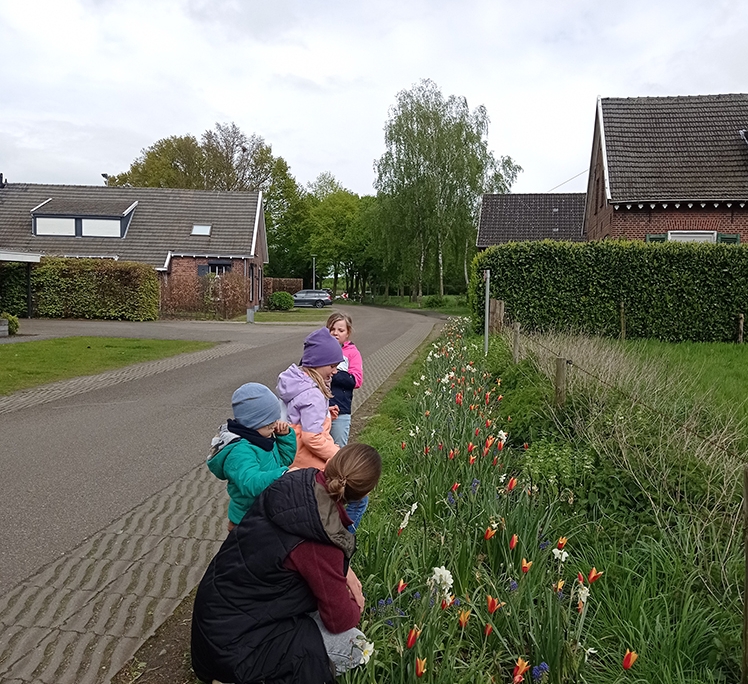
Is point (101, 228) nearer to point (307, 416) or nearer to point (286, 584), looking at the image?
point (307, 416)

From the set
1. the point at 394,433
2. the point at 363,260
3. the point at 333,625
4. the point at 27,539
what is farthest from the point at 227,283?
the point at 363,260

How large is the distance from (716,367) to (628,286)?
6596 mm

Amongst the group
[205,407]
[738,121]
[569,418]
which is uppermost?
[738,121]

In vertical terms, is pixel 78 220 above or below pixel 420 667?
above

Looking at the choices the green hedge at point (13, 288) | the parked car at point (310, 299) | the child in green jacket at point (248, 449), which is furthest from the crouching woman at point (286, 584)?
the parked car at point (310, 299)

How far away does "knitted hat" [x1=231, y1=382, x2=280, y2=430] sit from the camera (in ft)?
10.8

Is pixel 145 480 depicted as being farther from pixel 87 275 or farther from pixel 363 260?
pixel 363 260

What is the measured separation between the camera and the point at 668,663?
2.88 m

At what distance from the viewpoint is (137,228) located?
38188 millimetres

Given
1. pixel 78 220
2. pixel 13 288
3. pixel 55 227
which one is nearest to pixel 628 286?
pixel 13 288

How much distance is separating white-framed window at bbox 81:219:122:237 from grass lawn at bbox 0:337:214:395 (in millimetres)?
19412

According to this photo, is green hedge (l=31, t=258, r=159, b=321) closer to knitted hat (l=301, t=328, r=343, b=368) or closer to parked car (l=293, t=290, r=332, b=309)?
parked car (l=293, t=290, r=332, b=309)

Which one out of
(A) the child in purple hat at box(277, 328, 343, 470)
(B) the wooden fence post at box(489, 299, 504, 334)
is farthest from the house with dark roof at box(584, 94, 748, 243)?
(A) the child in purple hat at box(277, 328, 343, 470)

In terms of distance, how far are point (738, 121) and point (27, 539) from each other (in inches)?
1032
